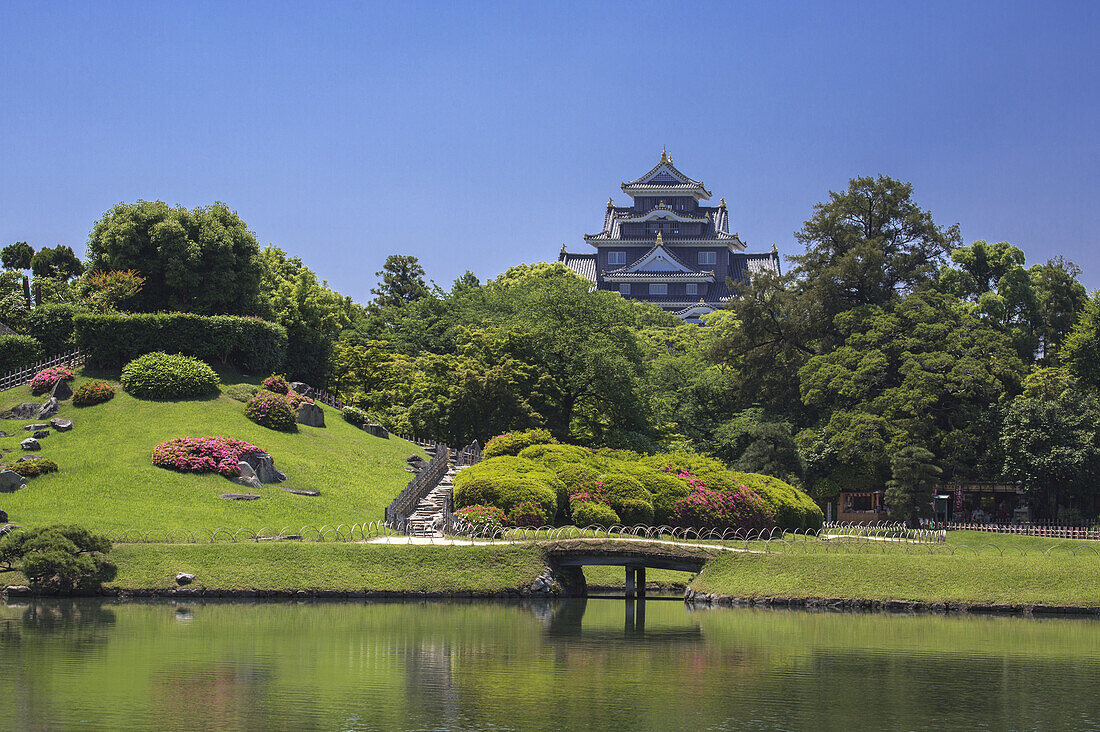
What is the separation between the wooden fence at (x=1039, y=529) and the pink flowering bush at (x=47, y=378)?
4210 centimetres

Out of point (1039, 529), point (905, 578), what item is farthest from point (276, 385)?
point (1039, 529)

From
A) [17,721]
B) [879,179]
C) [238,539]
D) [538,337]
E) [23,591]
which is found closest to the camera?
[17,721]

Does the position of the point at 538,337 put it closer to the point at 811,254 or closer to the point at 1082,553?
the point at 811,254

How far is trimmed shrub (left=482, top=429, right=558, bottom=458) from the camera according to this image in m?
48.7

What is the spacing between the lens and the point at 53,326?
57.3 metres

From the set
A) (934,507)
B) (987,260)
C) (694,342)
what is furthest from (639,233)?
(934,507)

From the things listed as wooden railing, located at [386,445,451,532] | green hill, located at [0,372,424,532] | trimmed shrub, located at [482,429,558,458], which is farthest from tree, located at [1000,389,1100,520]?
green hill, located at [0,372,424,532]

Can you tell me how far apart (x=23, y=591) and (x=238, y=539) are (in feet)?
22.1

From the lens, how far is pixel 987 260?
2938 inches

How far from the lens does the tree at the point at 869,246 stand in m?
66.9

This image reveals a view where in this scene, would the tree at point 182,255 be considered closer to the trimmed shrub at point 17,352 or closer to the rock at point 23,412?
the trimmed shrub at point 17,352

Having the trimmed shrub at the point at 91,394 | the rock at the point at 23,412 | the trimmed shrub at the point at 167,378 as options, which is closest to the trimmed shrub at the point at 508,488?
the trimmed shrub at the point at 167,378

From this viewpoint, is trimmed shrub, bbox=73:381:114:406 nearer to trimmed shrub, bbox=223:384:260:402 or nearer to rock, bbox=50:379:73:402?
rock, bbox=50:379:73:402

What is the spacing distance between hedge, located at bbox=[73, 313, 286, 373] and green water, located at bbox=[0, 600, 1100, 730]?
25029 millimetres
